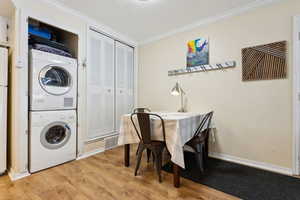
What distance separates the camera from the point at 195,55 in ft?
9.20

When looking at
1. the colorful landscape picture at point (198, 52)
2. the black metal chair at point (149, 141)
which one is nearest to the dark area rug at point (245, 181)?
the black metal chair at point (149, 141)

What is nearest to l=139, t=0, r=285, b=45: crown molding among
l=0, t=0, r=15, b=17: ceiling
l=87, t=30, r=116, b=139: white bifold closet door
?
l=87, t=30, r=116, b=139: white bifold closet door

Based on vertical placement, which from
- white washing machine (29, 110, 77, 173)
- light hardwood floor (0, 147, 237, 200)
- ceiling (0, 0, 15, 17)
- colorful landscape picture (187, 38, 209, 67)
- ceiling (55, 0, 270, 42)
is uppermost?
ceiling (55, 0, 270, 42)

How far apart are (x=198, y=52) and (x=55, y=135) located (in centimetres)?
A: 285

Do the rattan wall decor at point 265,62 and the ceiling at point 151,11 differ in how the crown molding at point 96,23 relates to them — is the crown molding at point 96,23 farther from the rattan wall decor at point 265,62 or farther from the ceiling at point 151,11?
the rattan wall decor at point 265,62

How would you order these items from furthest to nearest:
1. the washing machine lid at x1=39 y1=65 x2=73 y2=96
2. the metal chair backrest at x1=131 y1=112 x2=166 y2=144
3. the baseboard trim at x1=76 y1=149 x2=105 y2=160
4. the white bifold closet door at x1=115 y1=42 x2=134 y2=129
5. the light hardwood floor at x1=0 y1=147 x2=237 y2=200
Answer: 1. the white bifold closet door at x1=115 y1=42 x2=134 y2=129
2. the baseboard trim at x1=76 y1=149 x2=105 y2=160
3. the washing machine lid at x1=39 y1=65 x2=73 y2=96
4. the metal chair backrest at x1=131 y1=112 x2=166 y2=144
5. the light hardwood floor at x1=0 y1=147 x2=237 y2=200

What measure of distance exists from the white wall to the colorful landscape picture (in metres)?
0.10

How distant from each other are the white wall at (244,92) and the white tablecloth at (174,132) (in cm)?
61

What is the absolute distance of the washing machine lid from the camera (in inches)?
80.4

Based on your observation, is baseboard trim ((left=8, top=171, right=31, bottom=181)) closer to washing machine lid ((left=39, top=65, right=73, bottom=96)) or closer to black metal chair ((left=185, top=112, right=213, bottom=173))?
washing machine lid ((left=39, top=65, right=73, bottom=96))

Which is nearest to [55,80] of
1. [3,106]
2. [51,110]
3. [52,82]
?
[52,82]

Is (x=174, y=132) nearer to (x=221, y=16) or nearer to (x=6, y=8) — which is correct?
(x=221, y=16)

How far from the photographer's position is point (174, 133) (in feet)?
5.50

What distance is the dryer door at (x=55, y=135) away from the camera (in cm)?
206
